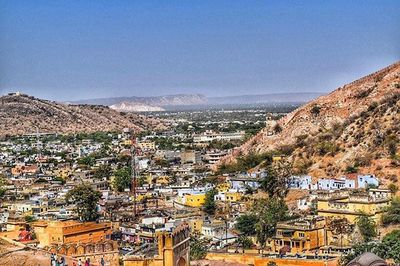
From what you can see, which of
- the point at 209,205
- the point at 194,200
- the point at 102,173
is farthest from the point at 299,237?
the point at 102,173

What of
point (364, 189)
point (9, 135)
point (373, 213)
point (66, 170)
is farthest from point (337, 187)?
point (9, 135)

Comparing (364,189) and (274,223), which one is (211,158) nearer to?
(364,189)

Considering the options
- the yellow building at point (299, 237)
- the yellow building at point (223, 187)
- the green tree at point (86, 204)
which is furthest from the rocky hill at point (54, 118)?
the yellow building at point (299, 237)

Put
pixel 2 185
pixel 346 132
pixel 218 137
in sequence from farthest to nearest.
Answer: pixel 218 137
pixel 346 132
pixel 2 185

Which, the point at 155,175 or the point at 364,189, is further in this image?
the point at 155,175

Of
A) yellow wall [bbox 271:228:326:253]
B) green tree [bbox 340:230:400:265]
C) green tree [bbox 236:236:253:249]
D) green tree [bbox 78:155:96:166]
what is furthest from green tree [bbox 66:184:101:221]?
green tree [bbox 78:155:96:166]

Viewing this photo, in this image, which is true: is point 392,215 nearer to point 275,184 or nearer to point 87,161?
point 275,184

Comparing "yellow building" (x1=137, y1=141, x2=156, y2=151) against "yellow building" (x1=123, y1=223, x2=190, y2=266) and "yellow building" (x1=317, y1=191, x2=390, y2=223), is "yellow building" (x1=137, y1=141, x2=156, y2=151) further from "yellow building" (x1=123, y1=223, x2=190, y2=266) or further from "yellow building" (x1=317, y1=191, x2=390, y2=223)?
"yellow building" (x1=123, y1=223, x2=190, y2=266)
